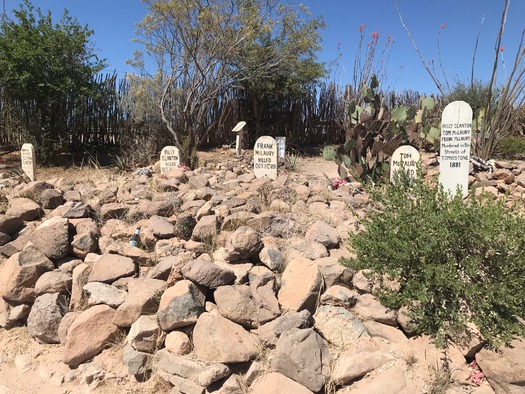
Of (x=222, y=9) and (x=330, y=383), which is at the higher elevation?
(x=222, y=9)

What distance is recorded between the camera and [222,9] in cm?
924

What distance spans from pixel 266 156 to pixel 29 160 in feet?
11.8

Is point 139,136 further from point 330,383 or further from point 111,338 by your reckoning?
point 330,383

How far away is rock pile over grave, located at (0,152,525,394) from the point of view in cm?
241

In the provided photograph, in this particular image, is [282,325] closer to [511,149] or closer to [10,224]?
[10,224]

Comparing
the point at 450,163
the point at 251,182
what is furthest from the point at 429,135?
the point at 251,182

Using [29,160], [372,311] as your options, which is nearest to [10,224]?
[29,160]

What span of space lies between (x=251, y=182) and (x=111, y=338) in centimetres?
304

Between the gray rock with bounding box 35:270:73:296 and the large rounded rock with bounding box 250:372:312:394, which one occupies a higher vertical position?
the gray rock with bounding box 35:270:73:296

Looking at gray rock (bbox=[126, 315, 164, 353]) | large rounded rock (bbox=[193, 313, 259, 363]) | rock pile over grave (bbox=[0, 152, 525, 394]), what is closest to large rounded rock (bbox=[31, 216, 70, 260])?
rock pile over grave (bbox=[0, 152, 525, 394])

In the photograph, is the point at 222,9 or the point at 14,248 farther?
the point at 222,9

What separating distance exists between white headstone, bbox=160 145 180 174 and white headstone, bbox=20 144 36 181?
188cm

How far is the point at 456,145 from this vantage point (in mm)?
5125

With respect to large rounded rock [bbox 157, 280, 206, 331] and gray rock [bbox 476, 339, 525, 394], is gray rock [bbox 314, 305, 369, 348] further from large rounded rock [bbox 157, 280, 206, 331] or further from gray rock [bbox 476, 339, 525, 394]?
large rounded rock [bbox 157, 280, 206, 331]
